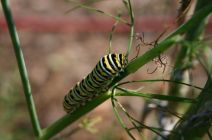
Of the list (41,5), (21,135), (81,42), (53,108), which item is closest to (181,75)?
(21,135)

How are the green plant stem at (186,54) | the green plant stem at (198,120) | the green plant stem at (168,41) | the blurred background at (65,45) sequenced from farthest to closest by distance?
the blurred background at (65,45) → the green plant stem at (186,54) → the green plant stem at (198,120) → the green plant stem at (168,41)

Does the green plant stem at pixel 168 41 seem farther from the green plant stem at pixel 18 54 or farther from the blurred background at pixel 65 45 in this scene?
the blurred background at pixel 65 45

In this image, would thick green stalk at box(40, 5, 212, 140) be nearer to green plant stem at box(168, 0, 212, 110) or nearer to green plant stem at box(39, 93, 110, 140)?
green plant stem at box(39, 93, 110, 140)

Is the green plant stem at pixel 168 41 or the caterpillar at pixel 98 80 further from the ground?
the green plant stem at pixel 168 41

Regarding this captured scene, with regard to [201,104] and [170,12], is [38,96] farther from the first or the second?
[201,104]

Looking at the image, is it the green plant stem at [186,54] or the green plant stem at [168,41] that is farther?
the green plant stem at [186,54]

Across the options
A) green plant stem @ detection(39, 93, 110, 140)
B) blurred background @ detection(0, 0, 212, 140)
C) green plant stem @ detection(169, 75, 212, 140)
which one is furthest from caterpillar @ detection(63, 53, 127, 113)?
blurred background @ detection(0, 0, 212, 140)

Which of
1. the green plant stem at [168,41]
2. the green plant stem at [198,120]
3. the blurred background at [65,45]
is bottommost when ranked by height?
the blurred background at [65,45]

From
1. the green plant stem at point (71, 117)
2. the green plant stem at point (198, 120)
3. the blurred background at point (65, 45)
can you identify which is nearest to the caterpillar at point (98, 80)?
the green plant stem at point (71, 117)

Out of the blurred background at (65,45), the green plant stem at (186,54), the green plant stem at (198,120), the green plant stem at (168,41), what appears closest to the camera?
the green plant stem at (168,41)
